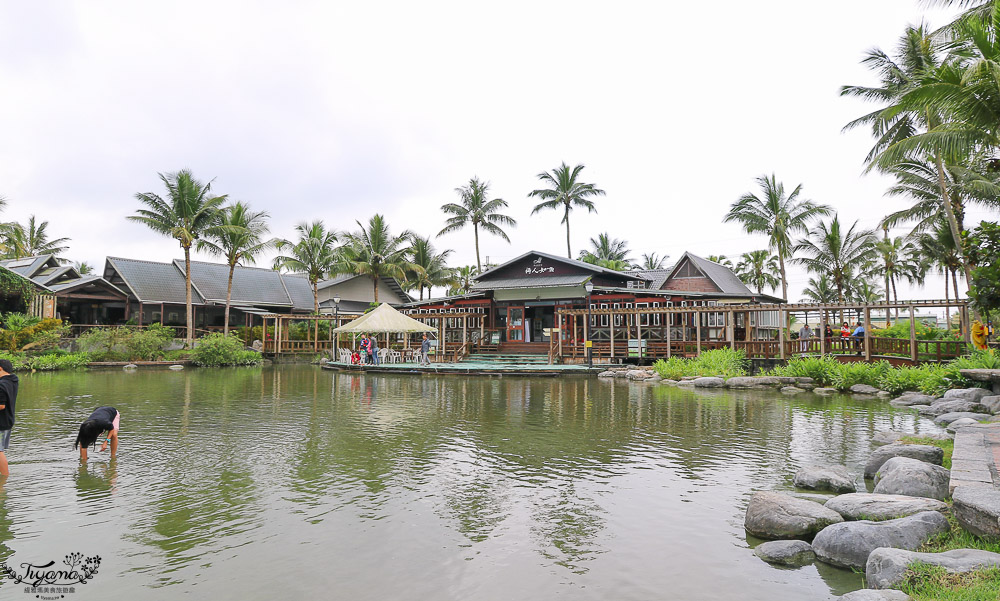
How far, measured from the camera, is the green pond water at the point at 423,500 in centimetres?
445

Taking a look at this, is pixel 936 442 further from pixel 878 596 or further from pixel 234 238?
pixel 234 238

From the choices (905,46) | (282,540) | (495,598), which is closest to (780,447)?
(495,598)

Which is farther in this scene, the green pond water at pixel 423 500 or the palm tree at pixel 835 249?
the palm tree at pixel 835 249

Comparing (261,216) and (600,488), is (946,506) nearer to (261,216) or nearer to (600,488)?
(600,488)

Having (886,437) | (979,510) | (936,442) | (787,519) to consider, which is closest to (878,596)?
(979,510)

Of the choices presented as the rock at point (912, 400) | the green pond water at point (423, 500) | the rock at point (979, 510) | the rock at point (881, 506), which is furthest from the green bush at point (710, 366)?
the rock at point (979, 510)

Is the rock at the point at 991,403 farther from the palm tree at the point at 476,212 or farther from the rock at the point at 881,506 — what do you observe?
the palm tree at the point at 476,212

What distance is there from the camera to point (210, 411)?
13.1 meters

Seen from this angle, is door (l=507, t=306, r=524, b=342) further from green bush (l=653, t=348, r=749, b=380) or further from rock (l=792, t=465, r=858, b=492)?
rock (l=792, t=465, r=858, b=492)

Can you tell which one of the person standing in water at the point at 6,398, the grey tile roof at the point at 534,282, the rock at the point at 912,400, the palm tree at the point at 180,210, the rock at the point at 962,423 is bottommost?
the rock at the point at 912,400

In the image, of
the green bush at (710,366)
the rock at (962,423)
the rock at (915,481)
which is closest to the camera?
the rock at (915,481)

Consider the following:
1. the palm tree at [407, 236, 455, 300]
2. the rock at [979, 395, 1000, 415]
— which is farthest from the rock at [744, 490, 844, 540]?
the palm tree at [407, 236, 455, 300]

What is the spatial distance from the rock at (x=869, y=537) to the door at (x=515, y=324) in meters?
26.4

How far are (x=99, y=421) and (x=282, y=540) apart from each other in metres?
4.62
